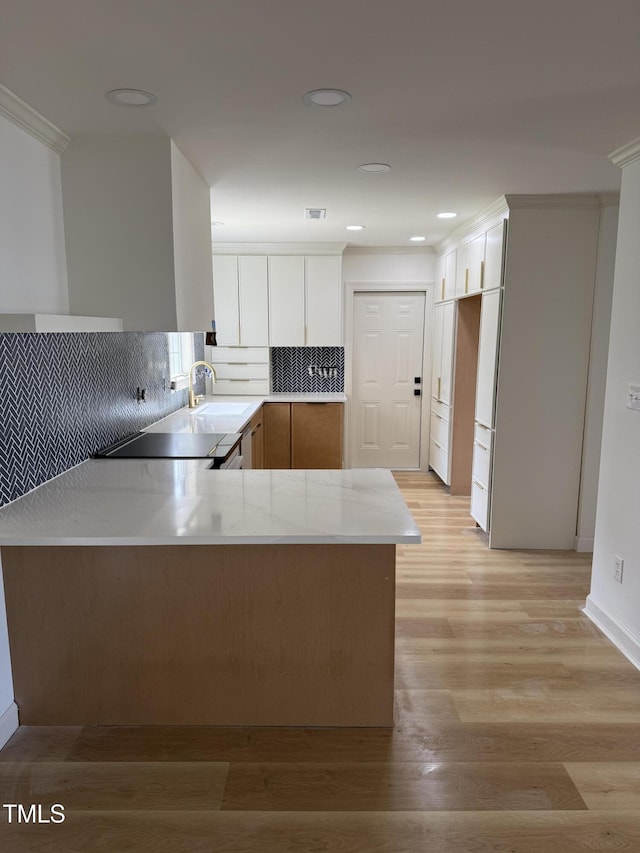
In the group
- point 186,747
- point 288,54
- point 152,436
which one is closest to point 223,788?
point 186,747

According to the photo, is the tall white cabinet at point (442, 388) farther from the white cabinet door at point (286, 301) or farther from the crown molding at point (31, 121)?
the crown molding at point (31, 121)

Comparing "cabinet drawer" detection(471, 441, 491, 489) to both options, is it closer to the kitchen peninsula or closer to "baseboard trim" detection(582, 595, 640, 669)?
"baseboard trim" detection(582, 595, 640, 669)

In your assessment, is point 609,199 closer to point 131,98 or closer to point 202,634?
point 131,98

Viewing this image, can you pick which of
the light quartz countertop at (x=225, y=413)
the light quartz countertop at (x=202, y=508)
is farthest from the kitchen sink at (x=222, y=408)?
the light quartz countertop at (x=202, y=508)

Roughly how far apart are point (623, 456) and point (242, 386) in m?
3.73

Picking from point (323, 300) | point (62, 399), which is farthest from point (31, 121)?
point (323, 300)

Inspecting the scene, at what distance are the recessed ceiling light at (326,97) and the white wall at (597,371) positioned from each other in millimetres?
2319

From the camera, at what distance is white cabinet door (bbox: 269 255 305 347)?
5418 mm

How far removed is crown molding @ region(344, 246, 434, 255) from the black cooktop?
121 inches


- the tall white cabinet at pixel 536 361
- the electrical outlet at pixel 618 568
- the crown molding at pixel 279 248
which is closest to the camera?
the electrical outlet at pixel 618 568

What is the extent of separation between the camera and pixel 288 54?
1.65 m

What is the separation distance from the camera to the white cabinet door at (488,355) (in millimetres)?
3783

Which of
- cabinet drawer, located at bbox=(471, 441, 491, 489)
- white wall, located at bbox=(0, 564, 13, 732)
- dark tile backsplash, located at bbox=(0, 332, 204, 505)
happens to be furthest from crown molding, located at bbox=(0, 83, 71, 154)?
cabinet drawer, located at bbox=(471, 441, 491, 489)

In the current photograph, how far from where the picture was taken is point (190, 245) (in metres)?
2.81
